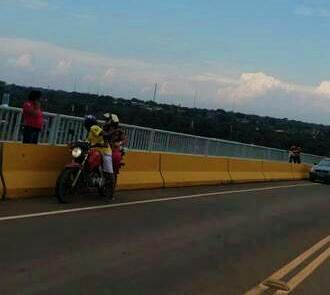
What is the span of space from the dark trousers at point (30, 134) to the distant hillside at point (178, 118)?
2.89m

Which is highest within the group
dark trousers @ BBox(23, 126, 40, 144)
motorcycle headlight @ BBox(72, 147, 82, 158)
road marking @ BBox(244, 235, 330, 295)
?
dark trousers @ BBox(23, 126, 40, 144)

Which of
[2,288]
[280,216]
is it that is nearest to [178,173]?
[280,216]

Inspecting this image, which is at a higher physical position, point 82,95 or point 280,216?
point 82,95

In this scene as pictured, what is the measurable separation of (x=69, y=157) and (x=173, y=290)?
25.0 ft

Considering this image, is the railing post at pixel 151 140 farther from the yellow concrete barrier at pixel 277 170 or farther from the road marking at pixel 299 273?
the yellow concrete barrier at pixel 277 170

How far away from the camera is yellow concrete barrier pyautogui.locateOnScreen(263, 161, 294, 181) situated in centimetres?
2961

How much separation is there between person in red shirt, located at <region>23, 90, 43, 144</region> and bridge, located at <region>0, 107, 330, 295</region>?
0.64 feet

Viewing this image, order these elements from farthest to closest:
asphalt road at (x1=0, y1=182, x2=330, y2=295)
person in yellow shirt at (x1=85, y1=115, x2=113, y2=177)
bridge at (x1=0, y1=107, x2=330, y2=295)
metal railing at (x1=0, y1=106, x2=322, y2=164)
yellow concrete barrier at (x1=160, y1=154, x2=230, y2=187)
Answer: yellow concrete barrier at (x1=160, y1=154, x2=230, y2=187), metal railing at (x1=0, y1=106, x2=322, y2=164), person in yellow shirt at (x1=85, y1=115, x2=113, y2=177), bridge at (x1=0, y1=107, x2=330, y2=295), asphalt road at (x1=0, y1=182, x2=330, y2=295)

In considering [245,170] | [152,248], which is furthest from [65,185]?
[245,170]

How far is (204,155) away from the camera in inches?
937

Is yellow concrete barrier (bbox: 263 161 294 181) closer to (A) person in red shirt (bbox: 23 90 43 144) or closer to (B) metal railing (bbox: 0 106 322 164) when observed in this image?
(B) metal railing (bbox: 0 106 322 164)

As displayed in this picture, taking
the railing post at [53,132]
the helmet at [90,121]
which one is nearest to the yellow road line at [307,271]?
the helmet at [90,121]

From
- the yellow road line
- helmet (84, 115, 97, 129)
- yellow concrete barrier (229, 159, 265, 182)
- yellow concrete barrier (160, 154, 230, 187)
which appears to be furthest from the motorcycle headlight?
yellow concrete barrier (229, 159, 265, 182)

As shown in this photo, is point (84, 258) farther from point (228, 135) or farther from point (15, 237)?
point (228, 135)
